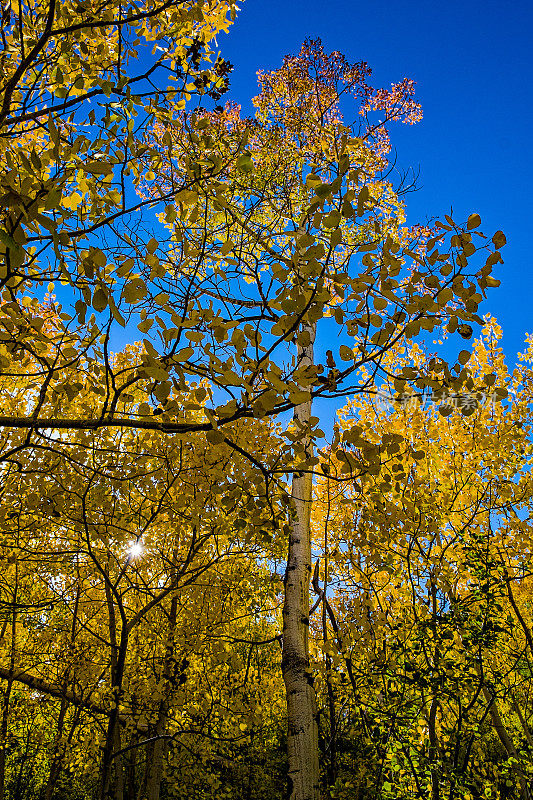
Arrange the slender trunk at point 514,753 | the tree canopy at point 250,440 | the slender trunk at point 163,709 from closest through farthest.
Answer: the tree canopy at point 250,440 → the slender trunk at point 514,753 → the slender trunk at point 163,709

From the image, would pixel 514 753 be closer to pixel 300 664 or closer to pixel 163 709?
pixel 300 664

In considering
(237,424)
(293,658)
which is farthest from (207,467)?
(293,658)

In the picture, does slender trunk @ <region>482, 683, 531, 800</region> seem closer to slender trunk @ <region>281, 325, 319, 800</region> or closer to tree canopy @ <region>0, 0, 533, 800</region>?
tree canopy @ <region>0, 0, 533, 800</region>

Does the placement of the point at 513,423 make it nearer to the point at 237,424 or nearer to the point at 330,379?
the point at 237,424

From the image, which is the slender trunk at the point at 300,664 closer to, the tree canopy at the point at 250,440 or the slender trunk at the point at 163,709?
the tree canopy at the point at 250,440

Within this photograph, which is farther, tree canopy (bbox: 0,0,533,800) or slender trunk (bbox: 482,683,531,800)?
slender trunk (bbox: 482,683,531,800)

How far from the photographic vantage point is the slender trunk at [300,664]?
312 cm

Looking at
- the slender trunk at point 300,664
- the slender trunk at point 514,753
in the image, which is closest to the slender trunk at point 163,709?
the slender trunk at point 300,664

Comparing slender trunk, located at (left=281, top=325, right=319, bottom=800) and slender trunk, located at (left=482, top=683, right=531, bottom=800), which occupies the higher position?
slender trunk, located at (left=281, top=325, right=319, bottom=800)

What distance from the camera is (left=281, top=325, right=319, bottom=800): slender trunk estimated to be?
10.2ft

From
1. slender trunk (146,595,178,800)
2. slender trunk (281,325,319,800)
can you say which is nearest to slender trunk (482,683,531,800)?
slender trunk (281,325,319,800)

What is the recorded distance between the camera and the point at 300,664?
3.52 meters

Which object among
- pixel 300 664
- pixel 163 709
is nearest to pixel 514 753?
pixel 300 664

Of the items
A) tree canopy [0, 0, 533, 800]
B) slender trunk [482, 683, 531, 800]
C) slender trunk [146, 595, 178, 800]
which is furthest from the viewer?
slender trunk [146, 595, 178, 800]
